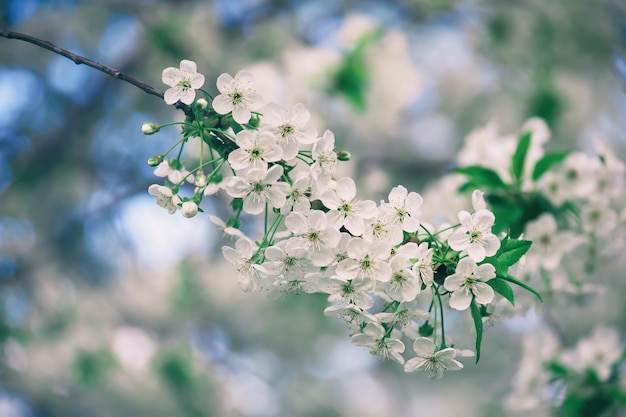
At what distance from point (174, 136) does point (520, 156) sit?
6.77 feet

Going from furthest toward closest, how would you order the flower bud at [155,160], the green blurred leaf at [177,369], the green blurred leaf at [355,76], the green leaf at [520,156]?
1. the green blurred leaf at [177,369]
2. the green blurred leaf at [355,76]
3. the green leaf at [520,156]
4. the flower bud at [155,160]

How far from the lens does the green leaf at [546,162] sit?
4.92 feet

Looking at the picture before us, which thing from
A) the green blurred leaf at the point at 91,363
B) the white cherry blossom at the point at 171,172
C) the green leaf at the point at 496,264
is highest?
the green blurred leaf at the point at 91,363

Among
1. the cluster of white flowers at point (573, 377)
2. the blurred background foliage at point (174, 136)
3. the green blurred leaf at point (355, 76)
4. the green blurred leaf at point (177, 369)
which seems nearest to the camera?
the cluster of white flowers at point (573, 377)

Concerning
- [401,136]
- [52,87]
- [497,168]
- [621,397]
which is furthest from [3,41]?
[621,397]

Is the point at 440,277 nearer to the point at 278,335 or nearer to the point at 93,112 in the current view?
the point at 93,112

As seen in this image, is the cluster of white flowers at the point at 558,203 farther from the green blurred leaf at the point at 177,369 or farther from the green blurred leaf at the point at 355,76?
the green blurred leaf at the point at 177,369

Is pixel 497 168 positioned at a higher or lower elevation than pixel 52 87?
lower

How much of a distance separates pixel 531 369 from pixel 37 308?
3.86 metres

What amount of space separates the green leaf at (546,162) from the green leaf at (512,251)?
0.65 metres

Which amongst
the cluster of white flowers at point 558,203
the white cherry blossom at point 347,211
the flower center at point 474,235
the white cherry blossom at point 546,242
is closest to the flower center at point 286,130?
the white cherry blossom at point 347,211

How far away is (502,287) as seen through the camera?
0.93 metres

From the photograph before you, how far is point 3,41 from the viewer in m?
3.28

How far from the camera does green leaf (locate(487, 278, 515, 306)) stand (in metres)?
0.91
